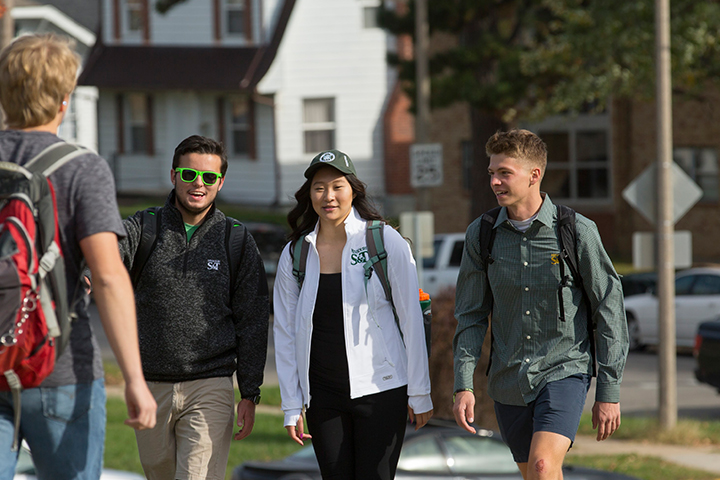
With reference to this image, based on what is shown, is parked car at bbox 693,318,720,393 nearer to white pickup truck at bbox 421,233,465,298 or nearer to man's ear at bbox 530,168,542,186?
white pickup truck at bbox 421,233,465,298

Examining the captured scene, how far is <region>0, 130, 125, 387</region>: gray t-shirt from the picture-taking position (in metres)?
2.84

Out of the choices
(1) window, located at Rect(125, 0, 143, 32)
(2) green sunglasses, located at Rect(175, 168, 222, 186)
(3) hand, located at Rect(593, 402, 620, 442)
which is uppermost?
(1) window, located at Rect(125, 0, 143, 32)

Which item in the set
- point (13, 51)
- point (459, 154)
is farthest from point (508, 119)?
point (13, 51)

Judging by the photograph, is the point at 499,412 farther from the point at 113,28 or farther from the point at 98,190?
the point at 113,28

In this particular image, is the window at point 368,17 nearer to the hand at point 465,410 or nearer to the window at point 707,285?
the window at point 707,285

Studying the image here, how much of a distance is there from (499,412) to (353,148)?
26513mm

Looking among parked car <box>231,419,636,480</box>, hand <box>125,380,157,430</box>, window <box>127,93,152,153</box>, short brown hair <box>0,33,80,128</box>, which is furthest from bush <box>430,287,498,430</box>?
window <box>127,93,152,153</box>

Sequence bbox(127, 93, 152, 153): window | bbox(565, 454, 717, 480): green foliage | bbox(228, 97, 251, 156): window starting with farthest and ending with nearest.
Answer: bbox(127, 93, 152, 153): window
bbox(228, 97, 251, 156): window
bbox(565, 454, 717, 480): green foliage

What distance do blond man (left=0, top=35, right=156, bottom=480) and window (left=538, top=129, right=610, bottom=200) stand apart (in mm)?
27329

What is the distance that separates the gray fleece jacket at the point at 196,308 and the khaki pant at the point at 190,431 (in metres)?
0.06

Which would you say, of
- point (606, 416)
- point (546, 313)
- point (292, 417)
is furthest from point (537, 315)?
point (292, 417)

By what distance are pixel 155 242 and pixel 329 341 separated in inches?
34.5

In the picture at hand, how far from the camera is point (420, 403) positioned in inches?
161

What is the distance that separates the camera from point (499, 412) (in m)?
4.23
